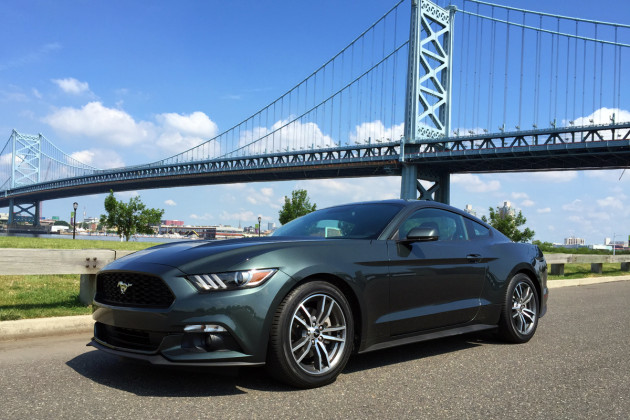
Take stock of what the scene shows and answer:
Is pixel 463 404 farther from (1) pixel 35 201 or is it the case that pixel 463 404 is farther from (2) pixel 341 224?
(1) pixel 35 201

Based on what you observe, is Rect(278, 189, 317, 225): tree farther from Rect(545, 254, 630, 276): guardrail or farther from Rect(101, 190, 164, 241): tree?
Rect(545, 254, 630, 276): guardrail

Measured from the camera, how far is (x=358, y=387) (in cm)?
336

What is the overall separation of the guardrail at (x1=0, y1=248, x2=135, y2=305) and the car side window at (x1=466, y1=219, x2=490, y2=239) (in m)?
3.52

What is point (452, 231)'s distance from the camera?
465cm

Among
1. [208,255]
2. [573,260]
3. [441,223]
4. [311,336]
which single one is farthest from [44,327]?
[573,260]

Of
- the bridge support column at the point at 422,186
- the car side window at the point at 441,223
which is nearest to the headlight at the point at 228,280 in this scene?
the car side window at the point at 441,223

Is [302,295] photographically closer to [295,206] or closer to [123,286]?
[123,286]

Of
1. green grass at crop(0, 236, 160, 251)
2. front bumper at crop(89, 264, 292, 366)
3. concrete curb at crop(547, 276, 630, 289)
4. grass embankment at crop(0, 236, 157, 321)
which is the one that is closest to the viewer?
front bumper at crop(89, 264, 292, 366)

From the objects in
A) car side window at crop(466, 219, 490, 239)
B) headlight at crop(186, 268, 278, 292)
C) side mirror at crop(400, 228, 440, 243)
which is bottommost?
headlight at crop(186, 268, 278, 292)

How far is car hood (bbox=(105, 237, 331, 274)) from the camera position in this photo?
10.4ft

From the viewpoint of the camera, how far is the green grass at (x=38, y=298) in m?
5.32

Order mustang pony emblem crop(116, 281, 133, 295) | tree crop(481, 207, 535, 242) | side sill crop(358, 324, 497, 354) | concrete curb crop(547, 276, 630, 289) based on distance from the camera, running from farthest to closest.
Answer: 1. tree crop(481, 207, 535, 242)
2. concrete curb crop(547, 276, 630, 289)
3. side sill crop(358, 324, 497, 354)
4. mustang pony emblem crop(116, 281, 133, 295)

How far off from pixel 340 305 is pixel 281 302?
0.44 m

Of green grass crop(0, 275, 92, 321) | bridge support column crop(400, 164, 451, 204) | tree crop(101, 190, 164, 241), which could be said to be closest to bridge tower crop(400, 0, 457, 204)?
bridge support column crop(400, 164, 451, 204)
